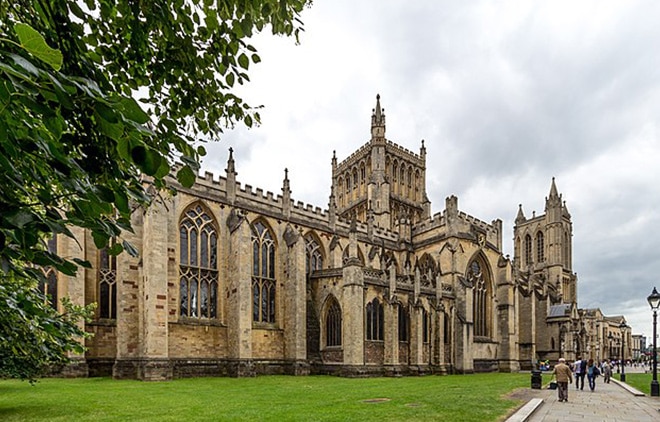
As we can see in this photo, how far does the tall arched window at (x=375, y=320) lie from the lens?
3164 cm

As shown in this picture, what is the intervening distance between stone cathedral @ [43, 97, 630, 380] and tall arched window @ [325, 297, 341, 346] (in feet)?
0.30

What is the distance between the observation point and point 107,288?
85.2 ft

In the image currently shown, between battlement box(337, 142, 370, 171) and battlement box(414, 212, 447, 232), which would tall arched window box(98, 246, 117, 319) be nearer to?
battlement box(414, 212, 447, 232)

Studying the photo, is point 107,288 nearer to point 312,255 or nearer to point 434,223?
point 312,255

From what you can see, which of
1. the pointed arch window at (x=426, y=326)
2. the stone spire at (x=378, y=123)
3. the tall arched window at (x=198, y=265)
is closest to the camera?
the tall arched window at (x=198, y=265)

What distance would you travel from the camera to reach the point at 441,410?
42.5 ft

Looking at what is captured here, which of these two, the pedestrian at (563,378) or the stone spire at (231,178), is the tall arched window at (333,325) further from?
the pedestrian at (563,378)

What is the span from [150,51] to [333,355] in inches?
1118

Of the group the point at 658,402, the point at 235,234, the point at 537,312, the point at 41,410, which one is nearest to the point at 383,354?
the point at 235,234

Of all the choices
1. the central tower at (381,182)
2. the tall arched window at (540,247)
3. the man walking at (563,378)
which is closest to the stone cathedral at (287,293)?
the central tower at (381,182)

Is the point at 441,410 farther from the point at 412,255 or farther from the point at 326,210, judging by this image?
the point at 412,255

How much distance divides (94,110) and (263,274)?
30509 millimetres

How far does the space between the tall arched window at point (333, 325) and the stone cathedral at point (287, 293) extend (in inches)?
3.6

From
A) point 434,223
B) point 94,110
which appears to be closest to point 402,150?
point 434,223
